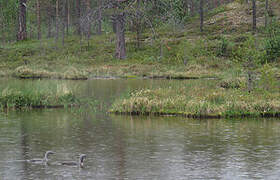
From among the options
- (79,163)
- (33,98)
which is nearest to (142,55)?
(33,98)

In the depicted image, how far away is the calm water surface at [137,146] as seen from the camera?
1446cm

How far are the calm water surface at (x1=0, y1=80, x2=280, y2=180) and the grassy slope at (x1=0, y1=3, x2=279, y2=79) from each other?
21492 millimetres

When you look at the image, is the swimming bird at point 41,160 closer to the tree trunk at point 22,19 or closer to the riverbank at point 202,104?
the riverbank at point 202,104

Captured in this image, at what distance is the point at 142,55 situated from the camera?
2466 inches

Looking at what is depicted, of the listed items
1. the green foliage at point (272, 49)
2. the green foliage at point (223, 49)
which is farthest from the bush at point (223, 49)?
the green foliage at point (272, 49)

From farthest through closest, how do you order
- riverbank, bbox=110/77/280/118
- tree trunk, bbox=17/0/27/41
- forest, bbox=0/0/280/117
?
1. tree trunk, bbox=17/0/27/41
2. forest, bbox=0/0/280/117
3. riverbank, bbox=110/77/280/118

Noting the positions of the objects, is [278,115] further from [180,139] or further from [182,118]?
[180,139]

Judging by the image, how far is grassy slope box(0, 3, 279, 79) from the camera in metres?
52.2

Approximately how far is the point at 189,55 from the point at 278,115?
113ft

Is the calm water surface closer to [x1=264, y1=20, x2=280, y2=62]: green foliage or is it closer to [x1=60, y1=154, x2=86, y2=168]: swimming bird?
A: [x1=60, y1=154, x2=86, y2=168]: swimming bird

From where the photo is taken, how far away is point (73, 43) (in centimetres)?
7356

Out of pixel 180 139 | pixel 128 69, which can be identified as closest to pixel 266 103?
pixel 180 139

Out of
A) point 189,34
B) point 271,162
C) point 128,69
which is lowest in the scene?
point 271,162

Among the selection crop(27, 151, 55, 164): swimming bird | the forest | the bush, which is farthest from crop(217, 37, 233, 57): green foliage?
crop(27, 151, 55, 164): swimming bird
